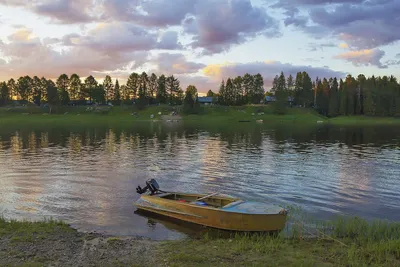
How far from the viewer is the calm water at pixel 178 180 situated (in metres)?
23.8

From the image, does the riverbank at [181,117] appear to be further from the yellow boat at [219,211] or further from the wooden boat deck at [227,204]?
the yellow boat at [219,211]

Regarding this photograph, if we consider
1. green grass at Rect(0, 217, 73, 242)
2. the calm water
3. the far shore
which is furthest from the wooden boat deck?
the far shore

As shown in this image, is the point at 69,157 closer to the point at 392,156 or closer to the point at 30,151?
the point at 30,151

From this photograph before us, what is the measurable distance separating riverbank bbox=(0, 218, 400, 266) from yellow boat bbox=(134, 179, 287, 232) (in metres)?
1.03

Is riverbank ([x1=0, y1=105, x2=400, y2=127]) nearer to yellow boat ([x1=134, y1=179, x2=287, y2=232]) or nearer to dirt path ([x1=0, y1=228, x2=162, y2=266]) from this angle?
yellow boat ([x1=134, y1=179, x2=287, y2=232])

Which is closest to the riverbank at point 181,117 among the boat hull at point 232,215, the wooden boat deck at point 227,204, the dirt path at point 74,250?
the wooden boat deck at point 227,204

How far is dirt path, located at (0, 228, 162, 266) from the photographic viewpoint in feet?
46.1

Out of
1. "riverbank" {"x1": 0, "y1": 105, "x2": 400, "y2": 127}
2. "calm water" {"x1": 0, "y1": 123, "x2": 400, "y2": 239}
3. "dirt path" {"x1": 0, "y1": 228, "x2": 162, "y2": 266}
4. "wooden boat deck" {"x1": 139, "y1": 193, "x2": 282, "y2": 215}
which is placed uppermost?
"riverbank" {"x1": 0, "y1": 105, "x2": 400, "y2": 127}

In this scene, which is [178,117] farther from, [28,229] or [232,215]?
[28,229]

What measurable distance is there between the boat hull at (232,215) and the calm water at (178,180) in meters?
0.88

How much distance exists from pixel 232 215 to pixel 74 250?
8.20 metres

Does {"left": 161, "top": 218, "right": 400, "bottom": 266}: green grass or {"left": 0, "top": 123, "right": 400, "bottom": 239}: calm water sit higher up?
{"left": 161, "top": 218, "right": 400, "bottom": 266}: green grass

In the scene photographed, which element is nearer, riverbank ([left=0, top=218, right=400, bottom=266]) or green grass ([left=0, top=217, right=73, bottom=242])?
riverbank ([left=0, top=218, right=400, bottom=266])

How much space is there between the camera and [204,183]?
109ft
